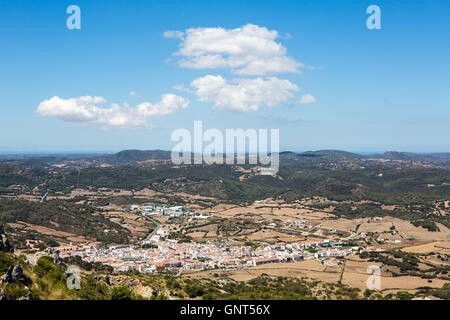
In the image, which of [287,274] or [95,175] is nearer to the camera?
[287,274]

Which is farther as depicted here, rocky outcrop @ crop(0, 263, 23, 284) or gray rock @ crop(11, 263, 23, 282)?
gray rock @ crop(11, 263, 23, 282)

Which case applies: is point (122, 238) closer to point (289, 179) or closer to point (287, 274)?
point (287, 274)

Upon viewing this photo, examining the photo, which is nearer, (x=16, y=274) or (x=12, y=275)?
(x=12, y=275)

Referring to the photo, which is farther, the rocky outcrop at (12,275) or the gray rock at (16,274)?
the gray rock at (16,274)

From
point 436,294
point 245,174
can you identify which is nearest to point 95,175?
point 245,174
